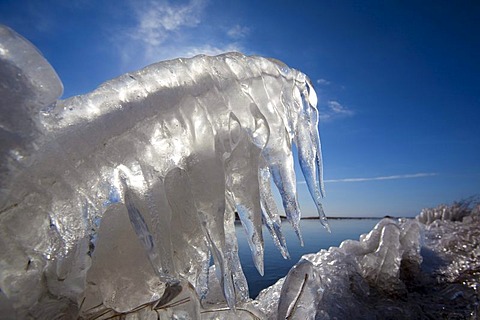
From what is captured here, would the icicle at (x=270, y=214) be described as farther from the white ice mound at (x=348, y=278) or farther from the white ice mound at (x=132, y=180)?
the white ice mound at (x=348, y=278)

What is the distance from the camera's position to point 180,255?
4.58 feet

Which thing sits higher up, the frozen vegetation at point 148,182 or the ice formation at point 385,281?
the frozen vegetation at point 148,182

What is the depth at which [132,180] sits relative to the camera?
1.19m

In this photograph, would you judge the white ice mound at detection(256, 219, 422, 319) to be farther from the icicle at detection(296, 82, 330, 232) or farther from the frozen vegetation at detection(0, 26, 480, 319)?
the icicle at detection(296, 82, 330, 232)

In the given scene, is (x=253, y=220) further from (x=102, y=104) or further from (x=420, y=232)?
(x=420, y=232)

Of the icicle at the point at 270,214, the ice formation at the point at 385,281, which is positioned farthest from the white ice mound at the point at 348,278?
the icicle at the point at 270,214

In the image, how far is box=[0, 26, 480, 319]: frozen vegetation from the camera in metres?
1.01

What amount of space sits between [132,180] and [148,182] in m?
0.06

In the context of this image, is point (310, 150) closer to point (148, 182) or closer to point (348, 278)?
point (148, 182)

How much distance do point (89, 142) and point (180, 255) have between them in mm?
585

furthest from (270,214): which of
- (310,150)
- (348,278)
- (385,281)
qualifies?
(385,281)

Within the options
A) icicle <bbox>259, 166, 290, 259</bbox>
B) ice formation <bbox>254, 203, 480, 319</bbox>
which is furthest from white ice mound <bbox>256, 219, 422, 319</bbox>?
icicle <bbox>259, 166, 290, 259</bbox>

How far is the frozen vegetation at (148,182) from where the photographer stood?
1.01 m

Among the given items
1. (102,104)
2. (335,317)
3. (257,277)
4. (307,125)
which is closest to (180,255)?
(102,104)
